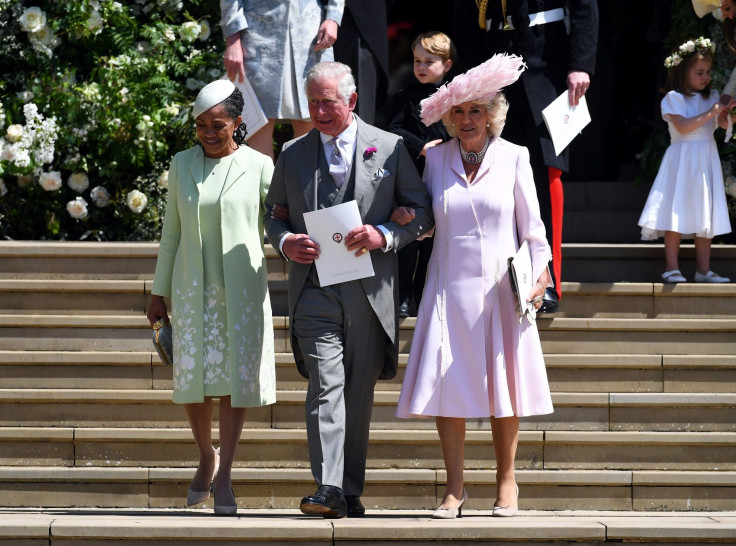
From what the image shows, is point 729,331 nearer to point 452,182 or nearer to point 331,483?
point 452,182

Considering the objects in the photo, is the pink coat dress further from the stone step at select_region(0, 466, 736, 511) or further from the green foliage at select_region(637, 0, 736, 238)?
the green foliage at select_region(637, 0, 736, 238)

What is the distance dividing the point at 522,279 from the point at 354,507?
47.1 inches

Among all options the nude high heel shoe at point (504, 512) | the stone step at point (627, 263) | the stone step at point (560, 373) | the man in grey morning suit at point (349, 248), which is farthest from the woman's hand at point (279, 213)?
the stone step at point (627, 263)

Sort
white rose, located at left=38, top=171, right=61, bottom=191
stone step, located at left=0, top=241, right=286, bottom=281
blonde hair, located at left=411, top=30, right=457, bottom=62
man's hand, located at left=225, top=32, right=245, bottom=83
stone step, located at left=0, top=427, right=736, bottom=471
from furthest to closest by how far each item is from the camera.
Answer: white rose, located at left=38, top=171, right=61, bottom=191
stone step, located at left=0, top=241, right=286, bottom=281
man's hand, located at left=225, top=32, right=245, bottom=83
blonde hair, located at left=411, top=30, right=457, bottom=62
stone step, located at left=0, top=427, right=736, bottom=471

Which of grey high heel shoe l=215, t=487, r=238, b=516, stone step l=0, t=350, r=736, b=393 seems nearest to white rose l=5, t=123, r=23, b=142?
stone step l=0, t=350, r=736, b=393

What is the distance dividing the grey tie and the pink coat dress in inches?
16.4

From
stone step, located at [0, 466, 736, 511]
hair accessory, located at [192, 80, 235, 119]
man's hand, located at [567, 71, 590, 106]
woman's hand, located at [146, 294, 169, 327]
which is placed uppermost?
hair accessory, located at [192, 80, 235, 119]

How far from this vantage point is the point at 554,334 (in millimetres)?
7305

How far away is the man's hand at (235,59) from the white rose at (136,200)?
217 centimetres

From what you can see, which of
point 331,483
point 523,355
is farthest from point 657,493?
point 331,483

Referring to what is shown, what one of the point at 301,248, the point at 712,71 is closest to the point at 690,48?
the point at 712,71

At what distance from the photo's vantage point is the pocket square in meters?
5.88

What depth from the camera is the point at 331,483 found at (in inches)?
219

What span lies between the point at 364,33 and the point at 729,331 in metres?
2.61
